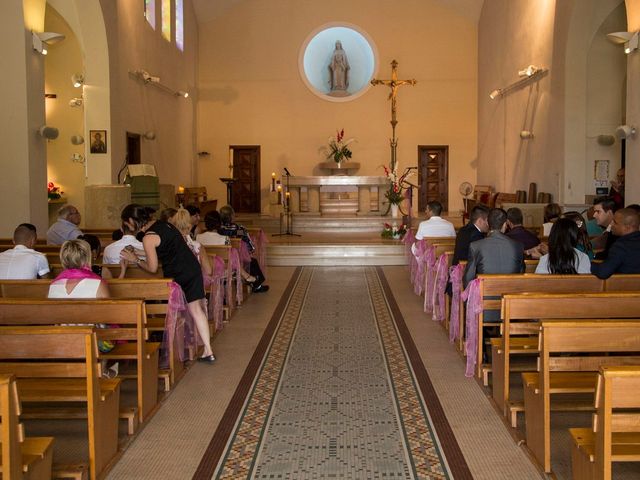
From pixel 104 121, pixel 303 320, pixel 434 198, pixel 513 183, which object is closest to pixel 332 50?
pixel 434 198

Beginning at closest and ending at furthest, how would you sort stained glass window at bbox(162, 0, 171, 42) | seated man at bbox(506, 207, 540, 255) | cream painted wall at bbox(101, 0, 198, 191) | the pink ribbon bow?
the pink ribbon bow → seated man at bbox(506, 207, 540, 255) → cream painted wall at bbox(101, 0, 198, 191) → stained glass window at bbox(162, 0, 171, 42)

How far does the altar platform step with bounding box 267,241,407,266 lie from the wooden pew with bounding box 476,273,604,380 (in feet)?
23.6

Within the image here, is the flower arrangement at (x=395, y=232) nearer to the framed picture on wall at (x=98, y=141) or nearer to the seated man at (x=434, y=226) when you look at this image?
the seated man at (x=434, y=226)

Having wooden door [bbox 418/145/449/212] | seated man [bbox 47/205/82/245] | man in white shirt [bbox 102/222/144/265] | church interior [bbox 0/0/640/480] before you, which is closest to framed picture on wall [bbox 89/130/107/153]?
church interior [bbox 0/0/640/480]

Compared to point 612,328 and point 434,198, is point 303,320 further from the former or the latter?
point 434,198

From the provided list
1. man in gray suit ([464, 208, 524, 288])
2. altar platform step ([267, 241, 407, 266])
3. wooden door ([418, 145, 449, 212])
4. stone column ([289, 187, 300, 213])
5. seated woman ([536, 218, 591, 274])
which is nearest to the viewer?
seated woman ([536, 218, 591, 274])

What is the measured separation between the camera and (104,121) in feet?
43.1

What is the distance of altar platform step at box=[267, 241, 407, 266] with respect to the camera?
42.2 ft

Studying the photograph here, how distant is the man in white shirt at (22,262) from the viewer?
5.94m

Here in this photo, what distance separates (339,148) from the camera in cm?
2039

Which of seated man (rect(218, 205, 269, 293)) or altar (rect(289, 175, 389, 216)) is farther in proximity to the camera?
altar (rect(289, 175, 389, 216))

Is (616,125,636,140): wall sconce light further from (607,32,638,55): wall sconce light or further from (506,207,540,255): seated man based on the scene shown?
(506,207,540,255): seated man

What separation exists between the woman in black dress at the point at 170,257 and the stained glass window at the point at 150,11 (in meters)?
10.5

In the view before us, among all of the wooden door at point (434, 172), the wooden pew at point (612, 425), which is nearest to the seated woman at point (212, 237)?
the wooden pew at point (612, 425)
